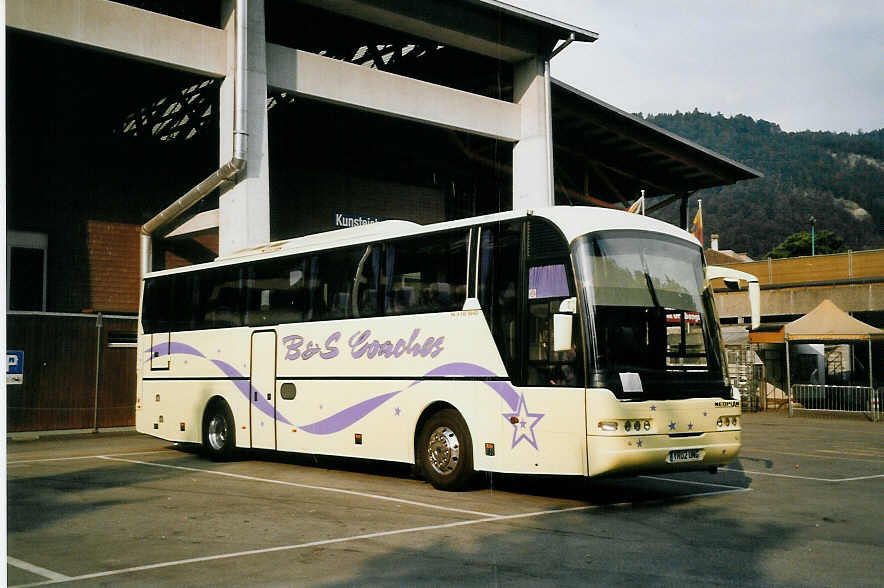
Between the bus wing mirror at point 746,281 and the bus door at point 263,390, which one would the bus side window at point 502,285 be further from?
the bus door at point 263,390

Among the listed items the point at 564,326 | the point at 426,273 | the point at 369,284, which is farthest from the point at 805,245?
the point at 564,326

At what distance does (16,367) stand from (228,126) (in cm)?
683

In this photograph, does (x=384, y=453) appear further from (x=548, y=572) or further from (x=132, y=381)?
(x=132, y=381)

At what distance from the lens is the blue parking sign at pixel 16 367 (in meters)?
19.8

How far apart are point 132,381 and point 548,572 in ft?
60.6

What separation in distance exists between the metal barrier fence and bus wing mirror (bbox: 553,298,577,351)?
20945 millimetres

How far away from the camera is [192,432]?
52.5ft

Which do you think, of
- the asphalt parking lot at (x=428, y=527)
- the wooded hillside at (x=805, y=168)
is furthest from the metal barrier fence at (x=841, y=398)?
the asphalt parking lot at (x=428, y=527)

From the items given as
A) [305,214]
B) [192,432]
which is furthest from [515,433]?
[305,214]

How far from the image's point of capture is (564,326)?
32.2ft

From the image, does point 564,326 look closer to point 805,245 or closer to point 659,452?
point 659,452

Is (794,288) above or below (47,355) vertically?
above

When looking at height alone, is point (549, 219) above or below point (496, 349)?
above

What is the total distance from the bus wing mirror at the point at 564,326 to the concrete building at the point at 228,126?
11.6 m
